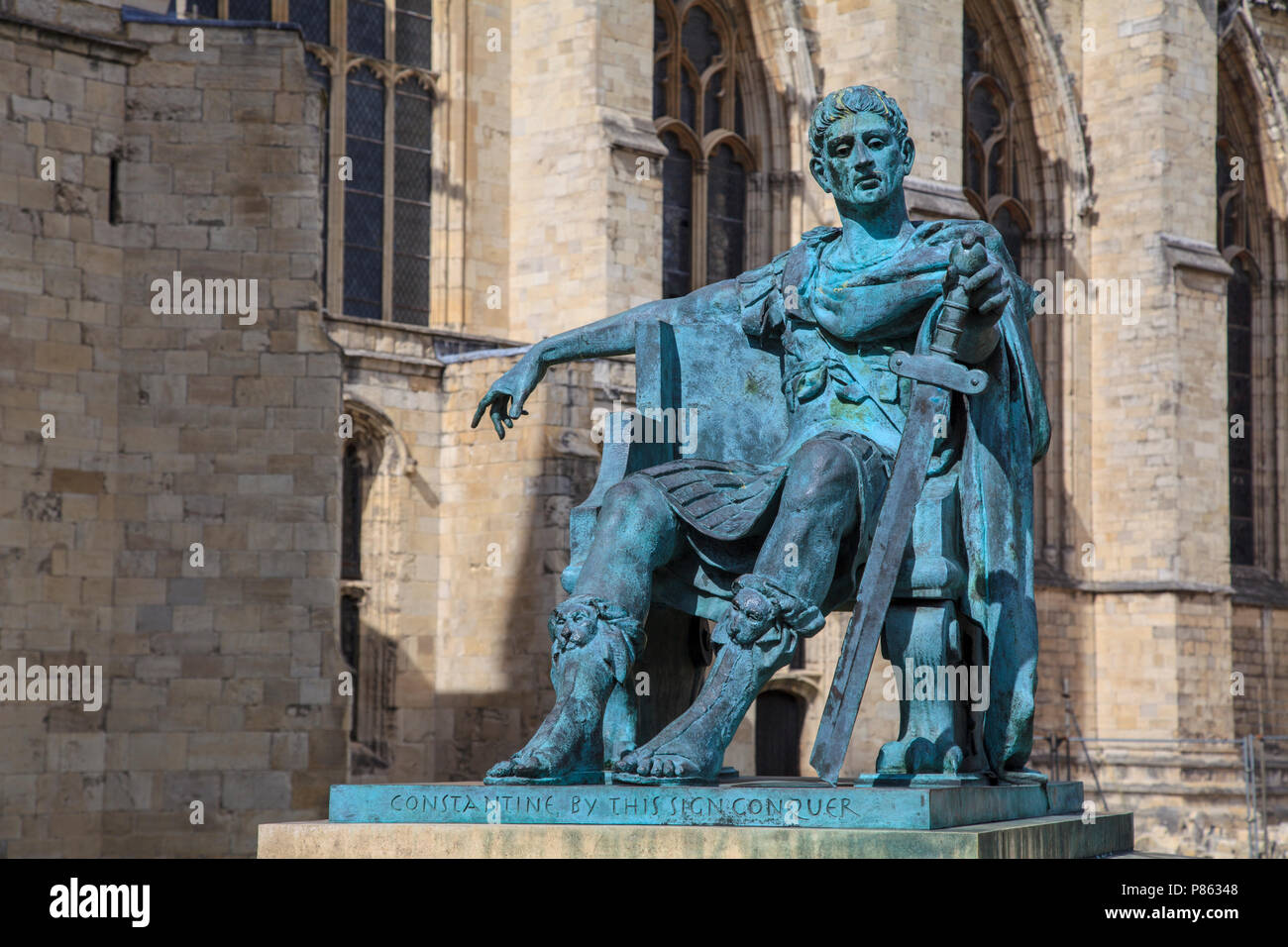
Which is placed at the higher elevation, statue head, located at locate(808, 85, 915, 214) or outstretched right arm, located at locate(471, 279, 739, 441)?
statue head, located at locate(808, 85, 915, 214)

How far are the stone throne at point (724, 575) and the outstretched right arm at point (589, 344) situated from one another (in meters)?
0.05

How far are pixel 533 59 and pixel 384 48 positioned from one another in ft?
5.36

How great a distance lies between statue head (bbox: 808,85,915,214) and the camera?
16.3ft

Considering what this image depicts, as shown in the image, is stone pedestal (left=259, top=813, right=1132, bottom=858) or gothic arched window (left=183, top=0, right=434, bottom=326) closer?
stone pedestal (left=259, top=813, right=1132, bottom=858)

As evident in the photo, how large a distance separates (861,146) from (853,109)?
Result: 98 millimetres

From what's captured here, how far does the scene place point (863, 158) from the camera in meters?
4.98

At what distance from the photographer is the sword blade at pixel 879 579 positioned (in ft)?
13.9

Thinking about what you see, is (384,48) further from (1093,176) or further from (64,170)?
(1093,176)

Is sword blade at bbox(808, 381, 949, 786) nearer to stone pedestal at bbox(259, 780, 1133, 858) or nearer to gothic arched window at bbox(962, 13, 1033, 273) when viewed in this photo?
stone pedestal at bbox(259, 780, 1133, 858)

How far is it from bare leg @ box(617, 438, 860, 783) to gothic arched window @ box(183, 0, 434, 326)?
620 inches

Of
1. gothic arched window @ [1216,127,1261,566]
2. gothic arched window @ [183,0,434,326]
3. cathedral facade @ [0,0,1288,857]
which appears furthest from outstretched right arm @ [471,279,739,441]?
gothic arched window @ [1216,127,1261,566]

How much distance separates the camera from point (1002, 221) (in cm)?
2628

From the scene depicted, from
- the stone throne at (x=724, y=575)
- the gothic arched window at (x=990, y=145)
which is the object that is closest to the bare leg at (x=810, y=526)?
the stone throne at (x=724, y=575)
